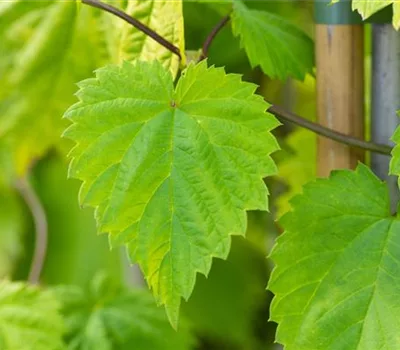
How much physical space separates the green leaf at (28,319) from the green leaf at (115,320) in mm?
71

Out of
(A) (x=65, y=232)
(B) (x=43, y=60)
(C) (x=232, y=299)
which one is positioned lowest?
(C) (x=232, y=299)

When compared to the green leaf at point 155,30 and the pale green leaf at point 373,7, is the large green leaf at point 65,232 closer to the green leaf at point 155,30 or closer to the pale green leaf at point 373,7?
the green leaf at point 155,30

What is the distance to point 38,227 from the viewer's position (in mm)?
1527

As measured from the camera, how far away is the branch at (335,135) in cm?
72

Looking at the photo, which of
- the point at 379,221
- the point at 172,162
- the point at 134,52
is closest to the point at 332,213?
the point at 379,221

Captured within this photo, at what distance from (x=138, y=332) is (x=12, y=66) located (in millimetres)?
411

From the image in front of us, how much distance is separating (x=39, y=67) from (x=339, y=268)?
570 mm

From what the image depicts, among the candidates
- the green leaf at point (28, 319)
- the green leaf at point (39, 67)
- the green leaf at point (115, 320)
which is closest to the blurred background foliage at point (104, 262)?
the green leaf at point (39, 67)

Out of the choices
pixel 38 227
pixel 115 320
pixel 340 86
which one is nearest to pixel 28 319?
pixel 115 320

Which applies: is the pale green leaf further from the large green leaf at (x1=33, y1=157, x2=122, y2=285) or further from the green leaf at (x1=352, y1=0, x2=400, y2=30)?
the large green leaf at (x1=33, y1=157, x2=122, y2=285)

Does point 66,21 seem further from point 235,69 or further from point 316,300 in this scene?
point 316,300

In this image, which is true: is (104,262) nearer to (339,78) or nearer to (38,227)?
(38,227)

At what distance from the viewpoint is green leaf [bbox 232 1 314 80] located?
29.7 inches

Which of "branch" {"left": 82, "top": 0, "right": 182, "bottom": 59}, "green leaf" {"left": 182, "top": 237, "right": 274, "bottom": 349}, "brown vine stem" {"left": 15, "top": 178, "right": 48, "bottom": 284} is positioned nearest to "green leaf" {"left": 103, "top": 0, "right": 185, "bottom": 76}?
"branch" {"left": 82, "top": 0, "right": 182, "bottom": 59}
